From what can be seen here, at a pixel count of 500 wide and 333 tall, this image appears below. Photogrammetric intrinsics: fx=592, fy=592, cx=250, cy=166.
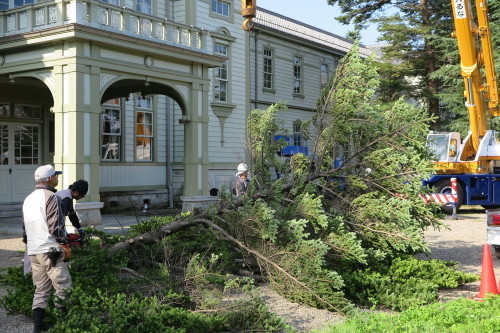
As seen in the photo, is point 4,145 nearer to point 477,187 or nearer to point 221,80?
point 221,80

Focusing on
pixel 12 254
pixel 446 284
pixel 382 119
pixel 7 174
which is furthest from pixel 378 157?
pixel 7 174

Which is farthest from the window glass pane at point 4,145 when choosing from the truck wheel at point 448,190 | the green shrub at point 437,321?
the truck wheel at point 448,190

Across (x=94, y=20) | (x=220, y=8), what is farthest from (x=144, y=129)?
(x=94, y=20)

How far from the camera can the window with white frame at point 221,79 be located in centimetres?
2314

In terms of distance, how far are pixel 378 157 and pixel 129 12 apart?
828 cm

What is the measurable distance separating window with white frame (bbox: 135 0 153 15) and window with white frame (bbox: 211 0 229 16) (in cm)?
307

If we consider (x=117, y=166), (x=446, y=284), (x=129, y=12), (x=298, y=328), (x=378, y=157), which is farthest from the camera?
(x=117, y=166)

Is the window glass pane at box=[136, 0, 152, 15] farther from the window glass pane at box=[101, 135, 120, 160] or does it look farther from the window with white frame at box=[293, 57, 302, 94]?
the window with white frame at box=[293, 57, 302, 94]

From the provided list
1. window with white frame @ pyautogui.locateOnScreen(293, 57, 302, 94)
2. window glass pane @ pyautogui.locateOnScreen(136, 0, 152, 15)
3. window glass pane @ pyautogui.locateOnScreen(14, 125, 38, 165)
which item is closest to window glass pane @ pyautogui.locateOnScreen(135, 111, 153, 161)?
window glass pane @ pyautogui.locateOnScreen(136, 0, 152, 15)

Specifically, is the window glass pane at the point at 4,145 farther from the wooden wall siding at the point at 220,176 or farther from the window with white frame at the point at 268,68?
the window with white frame at the point at 268,68

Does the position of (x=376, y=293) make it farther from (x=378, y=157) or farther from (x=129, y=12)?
(x=129, y=12)

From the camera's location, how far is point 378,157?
30.6 ft

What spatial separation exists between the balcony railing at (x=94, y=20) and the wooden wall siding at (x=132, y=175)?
215 inches

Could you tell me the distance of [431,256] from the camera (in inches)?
455
